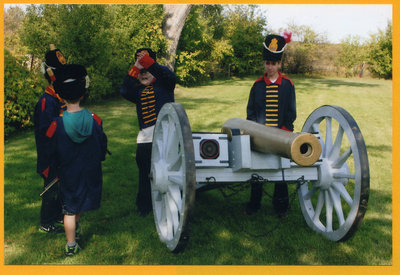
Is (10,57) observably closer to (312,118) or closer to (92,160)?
(92,160)

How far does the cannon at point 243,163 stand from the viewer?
116 inches

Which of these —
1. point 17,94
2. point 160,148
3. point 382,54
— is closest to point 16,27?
point 17,94

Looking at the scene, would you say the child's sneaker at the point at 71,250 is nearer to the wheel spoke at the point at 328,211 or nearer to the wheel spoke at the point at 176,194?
the wheel spoke at the point at 176,194

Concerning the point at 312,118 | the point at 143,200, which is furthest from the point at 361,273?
the point at 143,200

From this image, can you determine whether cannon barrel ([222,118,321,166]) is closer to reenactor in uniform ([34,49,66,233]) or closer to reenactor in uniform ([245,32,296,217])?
reenactor in uniform ([245,32,296,217])

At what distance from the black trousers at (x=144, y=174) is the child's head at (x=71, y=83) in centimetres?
112

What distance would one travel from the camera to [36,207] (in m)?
4.67

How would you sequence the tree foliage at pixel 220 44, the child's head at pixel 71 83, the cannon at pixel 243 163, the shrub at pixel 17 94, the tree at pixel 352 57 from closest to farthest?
the cannon at pixel 243 163, the child's head at pixel 71 83, the shrub at pixel 17 94, the tree foliage at pixel 220 44, the tree at pixel 352 57

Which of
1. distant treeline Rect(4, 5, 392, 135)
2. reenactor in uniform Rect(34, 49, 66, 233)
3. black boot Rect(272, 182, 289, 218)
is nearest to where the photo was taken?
reenactor in uniform Rect(34, 49, 66, 233)

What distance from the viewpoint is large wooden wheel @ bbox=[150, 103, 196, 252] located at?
9.45ft

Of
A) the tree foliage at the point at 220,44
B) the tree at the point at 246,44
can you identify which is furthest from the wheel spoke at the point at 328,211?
the tree at the point at 246,44

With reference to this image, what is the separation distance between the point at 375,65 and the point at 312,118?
98.3 ft

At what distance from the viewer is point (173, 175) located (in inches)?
135

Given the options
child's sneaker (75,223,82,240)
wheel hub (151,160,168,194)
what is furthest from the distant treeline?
wheel hub (151,160,168,194)
